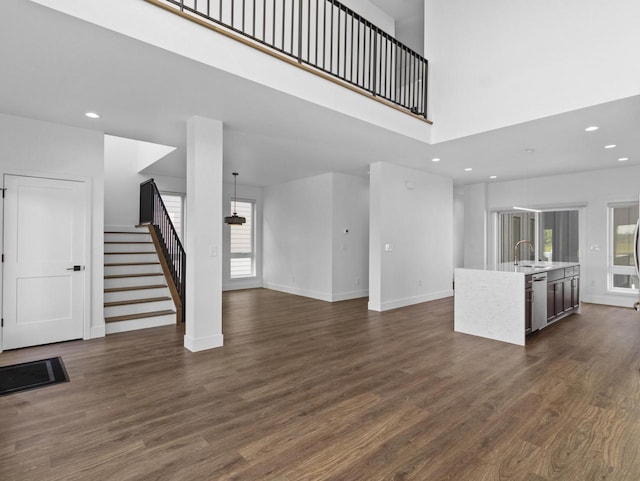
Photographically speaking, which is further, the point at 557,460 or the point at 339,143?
the point at 339,143

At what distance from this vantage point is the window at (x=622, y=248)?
6.73 metres

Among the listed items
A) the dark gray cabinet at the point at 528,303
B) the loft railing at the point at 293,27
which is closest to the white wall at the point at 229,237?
the loft railing at the point at 293,27

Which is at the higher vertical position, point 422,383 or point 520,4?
point 520,4

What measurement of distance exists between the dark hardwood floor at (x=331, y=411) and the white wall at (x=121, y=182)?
4.11 m

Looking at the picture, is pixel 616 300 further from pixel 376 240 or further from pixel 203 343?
pixel 203 343

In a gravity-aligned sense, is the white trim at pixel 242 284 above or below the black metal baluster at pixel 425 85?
below

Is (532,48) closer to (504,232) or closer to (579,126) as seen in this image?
(579,126)

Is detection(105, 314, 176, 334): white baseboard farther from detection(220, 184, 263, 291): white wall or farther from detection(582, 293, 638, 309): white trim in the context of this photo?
detection(582, 293, 638, 309): white trim

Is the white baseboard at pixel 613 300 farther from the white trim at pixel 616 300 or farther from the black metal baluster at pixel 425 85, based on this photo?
the black metal baluster at pixel 425 85

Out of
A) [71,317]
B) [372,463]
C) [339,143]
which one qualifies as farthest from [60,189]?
[372,463]

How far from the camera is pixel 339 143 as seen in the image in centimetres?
501

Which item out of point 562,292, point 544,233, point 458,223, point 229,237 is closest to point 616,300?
point 544,233

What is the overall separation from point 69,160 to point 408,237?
217 inches

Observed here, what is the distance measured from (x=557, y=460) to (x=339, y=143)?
163 inches
